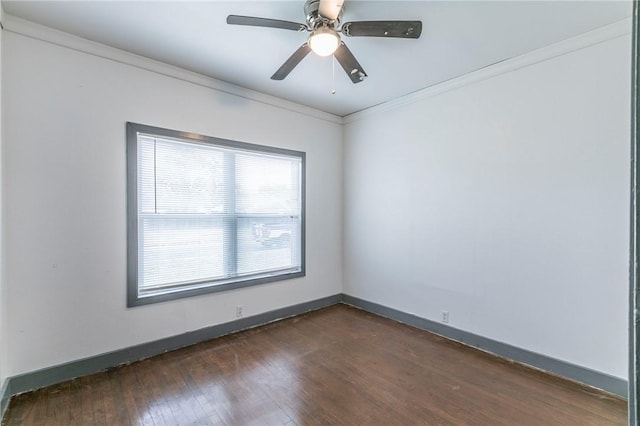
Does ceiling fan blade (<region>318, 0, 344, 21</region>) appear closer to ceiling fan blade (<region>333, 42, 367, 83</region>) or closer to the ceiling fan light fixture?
the ceiling fan light fixture

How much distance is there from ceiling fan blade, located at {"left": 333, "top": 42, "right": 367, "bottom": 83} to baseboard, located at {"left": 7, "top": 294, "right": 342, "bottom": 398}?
281cm

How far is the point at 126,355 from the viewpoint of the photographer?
275 cm

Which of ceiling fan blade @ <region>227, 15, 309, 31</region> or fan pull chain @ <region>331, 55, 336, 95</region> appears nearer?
ceiling fan blade @ <region>227, 15, 309, 31</region>

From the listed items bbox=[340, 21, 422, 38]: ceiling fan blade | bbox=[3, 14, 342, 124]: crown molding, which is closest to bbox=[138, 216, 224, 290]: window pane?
bbox=[3, 14, 342, 124]: crown molding

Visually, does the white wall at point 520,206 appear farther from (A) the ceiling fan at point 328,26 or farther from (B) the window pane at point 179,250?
(B) the window pane at point 179,250

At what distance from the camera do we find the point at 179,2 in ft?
6.97

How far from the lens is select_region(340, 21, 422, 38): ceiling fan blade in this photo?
1.94 metres

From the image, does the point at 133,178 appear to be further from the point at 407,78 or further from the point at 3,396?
the point at 407,78

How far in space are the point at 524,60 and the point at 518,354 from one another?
2650 millimetres

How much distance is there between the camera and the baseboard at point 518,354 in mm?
2346

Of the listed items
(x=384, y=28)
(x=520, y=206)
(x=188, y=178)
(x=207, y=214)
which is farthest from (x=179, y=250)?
(x=520, y=206)

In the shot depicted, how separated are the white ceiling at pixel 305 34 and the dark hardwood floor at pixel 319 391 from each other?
2.78 meters

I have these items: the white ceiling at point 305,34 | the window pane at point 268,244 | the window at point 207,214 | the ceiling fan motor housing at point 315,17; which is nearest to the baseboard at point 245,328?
the window at point 207,214

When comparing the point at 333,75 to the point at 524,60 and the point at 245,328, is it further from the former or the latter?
the point at 245,328
